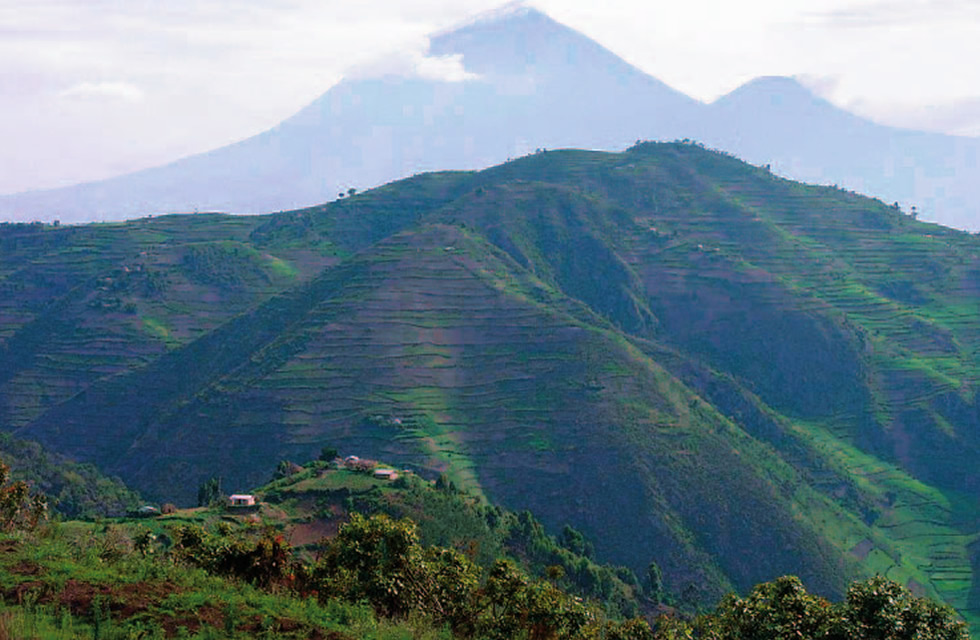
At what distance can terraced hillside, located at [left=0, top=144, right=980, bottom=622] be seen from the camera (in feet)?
317

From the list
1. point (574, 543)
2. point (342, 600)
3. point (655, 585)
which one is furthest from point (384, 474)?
point (342, 600)

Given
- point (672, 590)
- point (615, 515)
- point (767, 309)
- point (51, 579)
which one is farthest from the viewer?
point (767, 309)

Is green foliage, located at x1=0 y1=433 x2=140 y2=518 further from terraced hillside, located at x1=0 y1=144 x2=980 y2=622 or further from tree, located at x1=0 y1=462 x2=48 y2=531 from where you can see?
tree, located at x1=0 y1=462 x2=48 y2=531

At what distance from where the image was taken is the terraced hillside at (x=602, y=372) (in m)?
96.6

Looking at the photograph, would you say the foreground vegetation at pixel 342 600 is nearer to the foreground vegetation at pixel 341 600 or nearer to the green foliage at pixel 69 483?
the foreground vegetation at pixel 341 600

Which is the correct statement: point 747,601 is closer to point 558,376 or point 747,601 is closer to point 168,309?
point 558,376

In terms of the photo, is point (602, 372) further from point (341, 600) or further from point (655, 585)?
point (341, 600)

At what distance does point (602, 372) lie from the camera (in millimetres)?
111438

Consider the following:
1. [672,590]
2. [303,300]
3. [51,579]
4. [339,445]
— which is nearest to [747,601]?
[51,579]

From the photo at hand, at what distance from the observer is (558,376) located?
4417 inches

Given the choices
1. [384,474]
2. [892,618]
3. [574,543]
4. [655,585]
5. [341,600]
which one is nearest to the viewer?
[892,618]

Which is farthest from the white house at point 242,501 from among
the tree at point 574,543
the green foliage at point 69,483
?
the tree at point 574,543

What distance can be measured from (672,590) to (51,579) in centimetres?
7290

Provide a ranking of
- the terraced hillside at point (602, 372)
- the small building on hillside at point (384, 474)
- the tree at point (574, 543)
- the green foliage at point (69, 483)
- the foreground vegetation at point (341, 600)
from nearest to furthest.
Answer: the foreground vegetation at point (341, 600) → the small building on hillside at point (384, 474) → the tree at point (574, 543) → the green foliage at point (69, 483) → the terraced hillside at point (602, 372)
